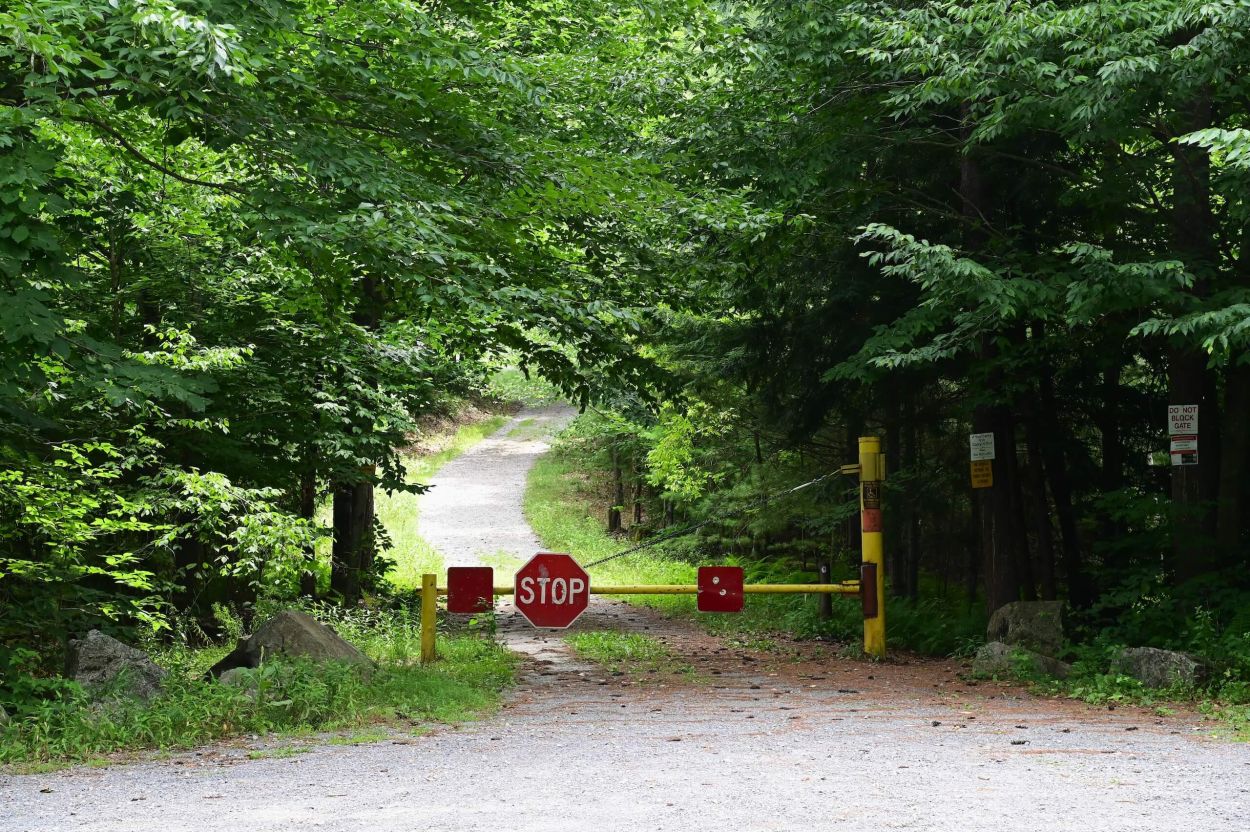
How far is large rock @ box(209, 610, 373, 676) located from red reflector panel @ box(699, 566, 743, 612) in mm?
3835

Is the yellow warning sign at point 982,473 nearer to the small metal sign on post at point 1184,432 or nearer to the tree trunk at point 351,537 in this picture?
the small metal sign on post at point 1184,432

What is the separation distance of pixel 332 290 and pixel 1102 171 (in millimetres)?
7417

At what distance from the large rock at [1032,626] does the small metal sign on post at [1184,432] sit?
200cm

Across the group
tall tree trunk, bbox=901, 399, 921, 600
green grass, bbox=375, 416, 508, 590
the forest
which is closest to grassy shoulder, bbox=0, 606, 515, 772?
the forest

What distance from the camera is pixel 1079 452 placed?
13484mm

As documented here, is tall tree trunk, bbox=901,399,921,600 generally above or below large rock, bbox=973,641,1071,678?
above

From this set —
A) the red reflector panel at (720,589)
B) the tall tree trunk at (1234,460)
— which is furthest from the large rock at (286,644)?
the tall tree trunk at (1234,460)

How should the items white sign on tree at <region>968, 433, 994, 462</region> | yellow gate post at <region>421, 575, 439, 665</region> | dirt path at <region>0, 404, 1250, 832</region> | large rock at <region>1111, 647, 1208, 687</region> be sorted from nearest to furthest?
dirt path at <region>0, 404, 1250, 832</region>
large rock at <region>1111, 647, 1208, 687</region>
yellow gate post at <region>421, 575, 439, 665</region>
white sign on tree at <region>968, 433, 994, 462</region>

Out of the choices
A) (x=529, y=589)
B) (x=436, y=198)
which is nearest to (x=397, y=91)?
(x=436, y=198)

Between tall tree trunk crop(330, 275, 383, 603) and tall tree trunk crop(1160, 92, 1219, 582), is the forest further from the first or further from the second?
tall tree trunk crop(330, 275, 383, 603)

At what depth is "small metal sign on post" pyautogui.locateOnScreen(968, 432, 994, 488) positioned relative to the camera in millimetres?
12625

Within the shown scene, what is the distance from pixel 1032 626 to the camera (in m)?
11.9

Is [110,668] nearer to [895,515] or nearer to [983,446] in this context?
[983,446]

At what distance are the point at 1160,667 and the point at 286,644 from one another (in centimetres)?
705
